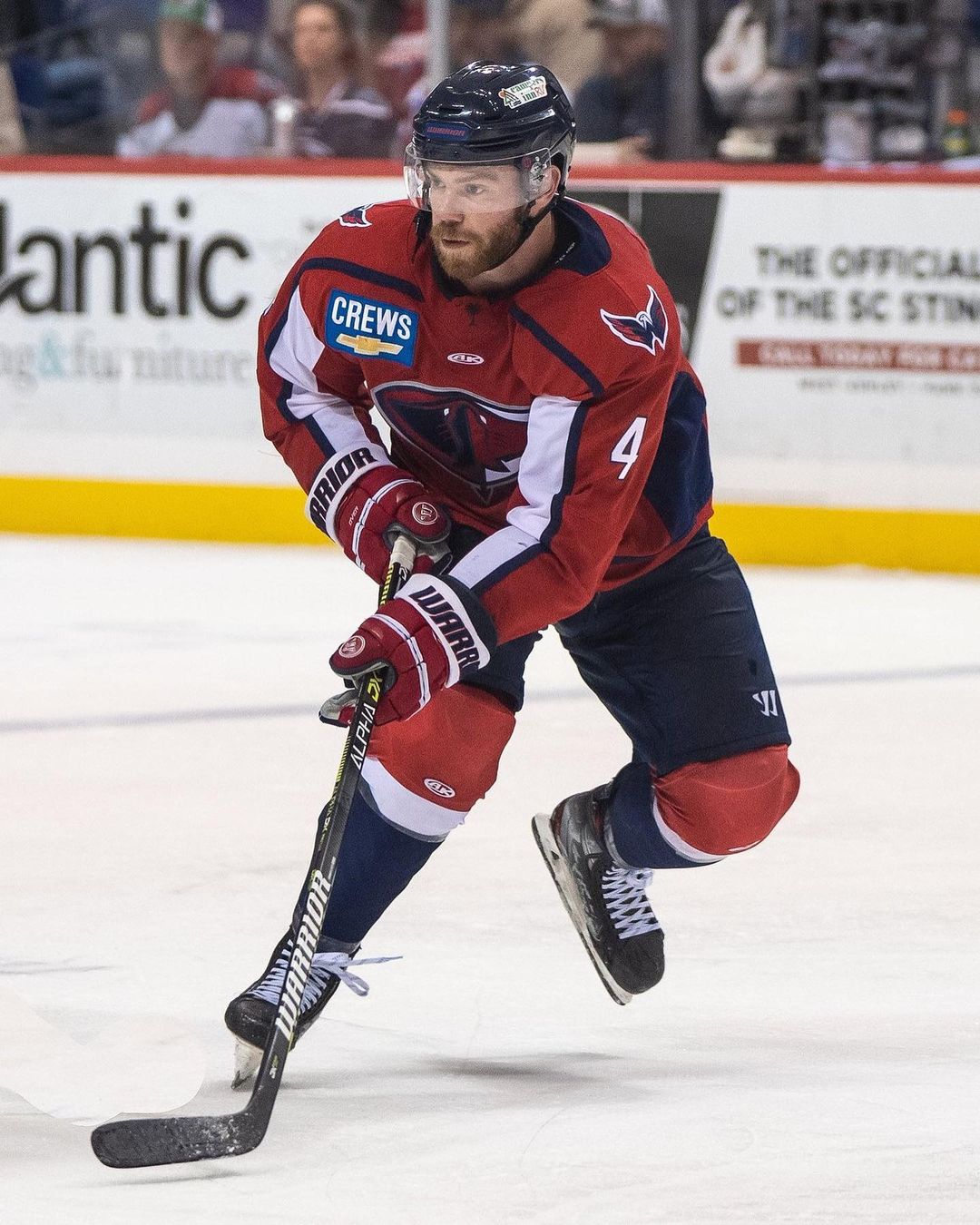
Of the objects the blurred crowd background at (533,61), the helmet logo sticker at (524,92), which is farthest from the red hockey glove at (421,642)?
the blurred crowd background at (533,61)

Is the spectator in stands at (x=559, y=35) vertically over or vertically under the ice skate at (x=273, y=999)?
under

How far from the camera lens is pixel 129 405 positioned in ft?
22.9

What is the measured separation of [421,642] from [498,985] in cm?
64

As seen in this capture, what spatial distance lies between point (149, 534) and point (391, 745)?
182 inches

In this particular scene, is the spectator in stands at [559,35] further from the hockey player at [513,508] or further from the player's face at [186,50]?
the hockey player at [513,508]

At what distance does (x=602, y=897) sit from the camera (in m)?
2.70

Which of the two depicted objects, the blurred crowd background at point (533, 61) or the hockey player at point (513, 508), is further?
the blurred crowd background at point (533, 61)

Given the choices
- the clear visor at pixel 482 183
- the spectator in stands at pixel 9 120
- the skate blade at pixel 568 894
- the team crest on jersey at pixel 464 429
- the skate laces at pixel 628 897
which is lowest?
the spectator in stands at pixel 9 120

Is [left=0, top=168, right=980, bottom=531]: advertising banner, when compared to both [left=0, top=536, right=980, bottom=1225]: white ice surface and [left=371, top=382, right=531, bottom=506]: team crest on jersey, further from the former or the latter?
[left=371, top=382, right=531, bottom=506]: team crest on jersey

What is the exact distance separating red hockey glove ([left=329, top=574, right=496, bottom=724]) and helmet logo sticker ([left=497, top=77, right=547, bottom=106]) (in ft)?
1.56

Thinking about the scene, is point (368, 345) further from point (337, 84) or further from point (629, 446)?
point (337, 84)

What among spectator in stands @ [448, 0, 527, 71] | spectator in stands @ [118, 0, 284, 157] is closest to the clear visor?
spectator in stands @ [448, 0, 527, 71]

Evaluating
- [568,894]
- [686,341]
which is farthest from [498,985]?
[686,341]

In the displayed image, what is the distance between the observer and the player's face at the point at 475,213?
2271 mm
